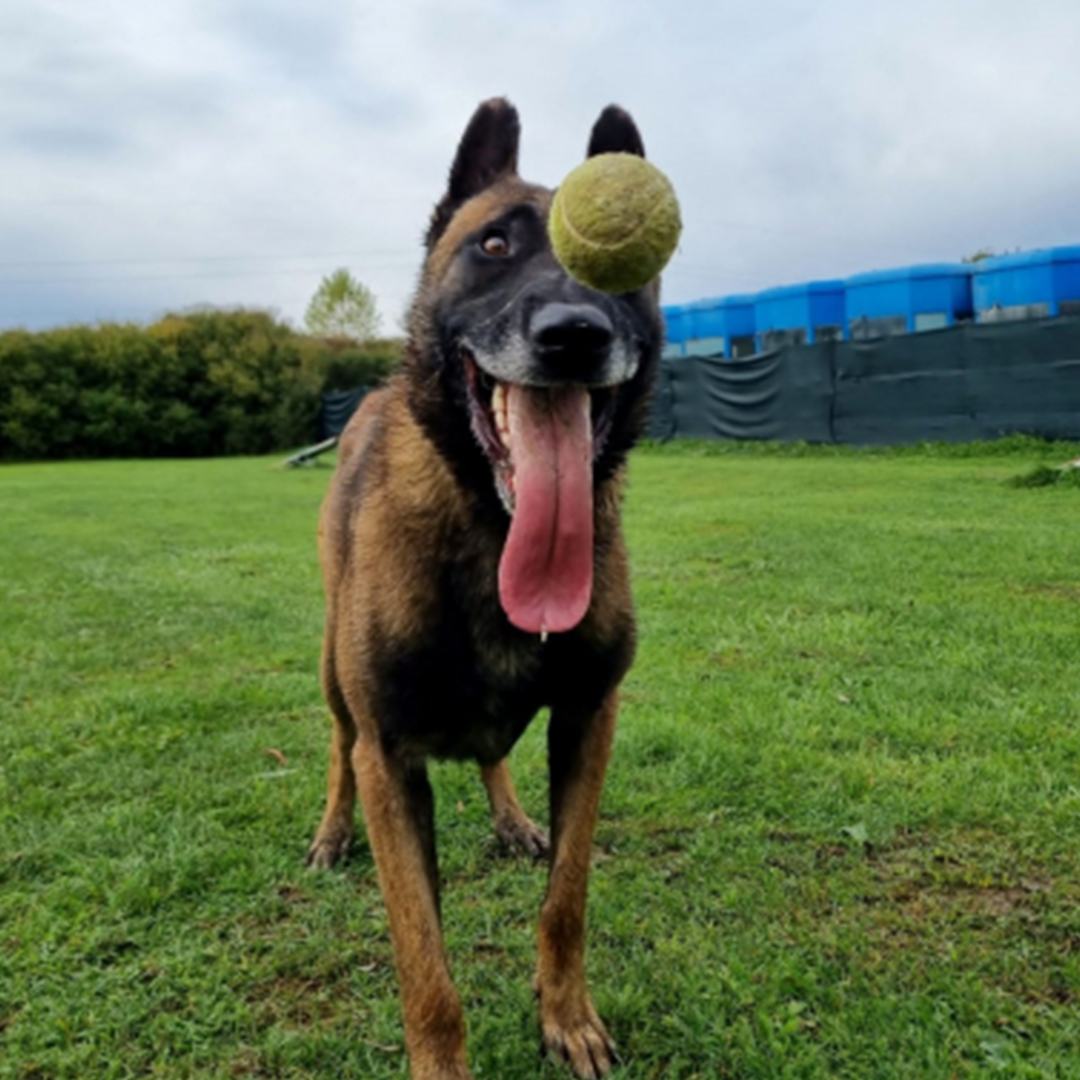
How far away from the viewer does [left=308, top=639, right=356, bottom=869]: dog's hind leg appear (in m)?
3.10

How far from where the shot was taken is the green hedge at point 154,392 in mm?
33812

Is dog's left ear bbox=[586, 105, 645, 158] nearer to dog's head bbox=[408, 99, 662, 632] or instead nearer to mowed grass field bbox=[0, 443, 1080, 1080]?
dog's head bbox=[408, 99, 662, 632]

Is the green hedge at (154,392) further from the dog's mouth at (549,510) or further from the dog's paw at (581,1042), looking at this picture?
the dog's paw at (581,1042)

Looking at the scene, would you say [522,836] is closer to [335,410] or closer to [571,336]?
[571,336]

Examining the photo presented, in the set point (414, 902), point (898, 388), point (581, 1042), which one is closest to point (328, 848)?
point (414, 902)

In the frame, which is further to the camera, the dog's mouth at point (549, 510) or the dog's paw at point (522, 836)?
the dog's paw at point (522, 836)

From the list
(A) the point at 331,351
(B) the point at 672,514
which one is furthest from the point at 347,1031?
(A) the point at 331,351

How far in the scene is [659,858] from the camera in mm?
2996

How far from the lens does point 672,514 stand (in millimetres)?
10750

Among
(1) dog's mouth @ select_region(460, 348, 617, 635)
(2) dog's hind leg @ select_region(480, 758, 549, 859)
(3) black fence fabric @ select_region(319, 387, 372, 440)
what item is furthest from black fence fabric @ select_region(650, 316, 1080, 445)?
(3) black fence fabric @ select_region(319, 387, 372, 440)

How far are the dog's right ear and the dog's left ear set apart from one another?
29cm

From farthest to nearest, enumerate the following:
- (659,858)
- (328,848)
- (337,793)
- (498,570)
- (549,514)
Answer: (337,793)
(328,848)
(659,858)
(498,570)
(549,514)

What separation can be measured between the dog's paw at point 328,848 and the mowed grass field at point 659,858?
0.17 ft

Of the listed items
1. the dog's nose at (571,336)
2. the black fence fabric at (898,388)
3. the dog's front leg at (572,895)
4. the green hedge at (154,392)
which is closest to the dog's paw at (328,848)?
the dog's front leg at (572,895)
